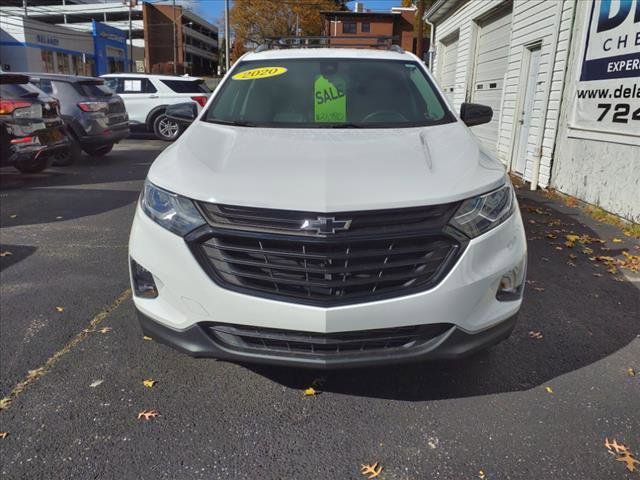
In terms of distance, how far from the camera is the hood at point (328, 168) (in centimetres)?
221

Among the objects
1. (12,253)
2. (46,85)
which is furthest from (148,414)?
(46,85)

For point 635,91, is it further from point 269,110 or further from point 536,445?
point 536,445

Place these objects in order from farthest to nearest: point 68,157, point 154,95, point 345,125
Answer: point 154,95
point 68,157
point 345,125

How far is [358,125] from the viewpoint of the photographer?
3277mm

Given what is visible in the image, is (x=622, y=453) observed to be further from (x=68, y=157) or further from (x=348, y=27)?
(x=348, y=27)

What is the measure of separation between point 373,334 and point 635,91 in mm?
5261

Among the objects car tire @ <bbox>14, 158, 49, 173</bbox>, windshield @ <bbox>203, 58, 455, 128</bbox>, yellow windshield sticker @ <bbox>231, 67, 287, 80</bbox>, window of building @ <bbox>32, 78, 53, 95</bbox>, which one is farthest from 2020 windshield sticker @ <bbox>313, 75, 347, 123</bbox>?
window of building @ <bbox>32, 78, 53, 95</bbox>

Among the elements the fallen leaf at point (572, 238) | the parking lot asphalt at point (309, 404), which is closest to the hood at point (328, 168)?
the parking lot asphalt at point (309, 404)

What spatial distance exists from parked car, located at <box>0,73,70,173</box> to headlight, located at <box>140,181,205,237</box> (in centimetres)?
628

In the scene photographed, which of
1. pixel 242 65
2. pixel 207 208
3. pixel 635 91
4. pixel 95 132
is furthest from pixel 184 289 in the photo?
pixel 95 132

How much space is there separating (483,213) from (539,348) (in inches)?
51.7

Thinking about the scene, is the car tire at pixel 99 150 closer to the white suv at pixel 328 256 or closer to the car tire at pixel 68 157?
the car tire at pixel 68 157

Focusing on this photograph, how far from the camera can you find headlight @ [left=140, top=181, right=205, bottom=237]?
2281 millimetres

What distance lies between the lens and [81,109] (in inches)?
396
